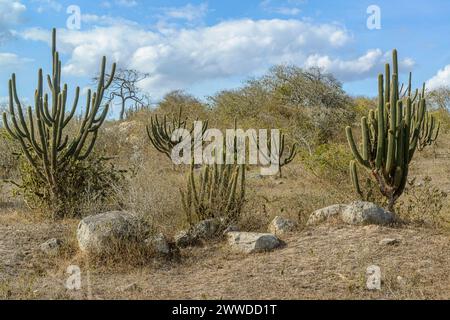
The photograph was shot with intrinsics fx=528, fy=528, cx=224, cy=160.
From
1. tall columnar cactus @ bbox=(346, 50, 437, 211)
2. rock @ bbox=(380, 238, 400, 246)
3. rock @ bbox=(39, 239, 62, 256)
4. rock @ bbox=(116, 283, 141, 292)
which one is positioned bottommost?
rock @ bbox=(116, 283, 141, 292)

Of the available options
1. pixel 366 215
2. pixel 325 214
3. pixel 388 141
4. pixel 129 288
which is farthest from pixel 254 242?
pixel 388 141

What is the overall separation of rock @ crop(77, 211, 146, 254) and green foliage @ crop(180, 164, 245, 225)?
1023 mm

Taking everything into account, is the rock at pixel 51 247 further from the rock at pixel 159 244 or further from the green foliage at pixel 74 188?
the green foliage at pixel 74 188

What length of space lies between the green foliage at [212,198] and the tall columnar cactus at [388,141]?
1.70 metres

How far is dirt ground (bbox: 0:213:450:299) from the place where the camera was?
16.8ft

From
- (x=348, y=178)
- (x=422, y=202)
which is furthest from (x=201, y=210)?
(x=348, y=178)

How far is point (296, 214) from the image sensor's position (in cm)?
779

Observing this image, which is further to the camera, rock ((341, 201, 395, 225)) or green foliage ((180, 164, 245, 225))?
green foliage ((180, 164, 245, 225))

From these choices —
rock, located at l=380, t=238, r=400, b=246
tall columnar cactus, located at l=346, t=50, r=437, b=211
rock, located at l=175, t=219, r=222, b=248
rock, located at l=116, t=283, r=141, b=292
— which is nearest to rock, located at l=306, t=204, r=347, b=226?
tall columnar cactus, located at l=346, t=50, r=437, b=211

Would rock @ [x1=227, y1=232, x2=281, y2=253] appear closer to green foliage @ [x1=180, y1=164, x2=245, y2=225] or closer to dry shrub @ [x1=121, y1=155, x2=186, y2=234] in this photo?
green foliage @ [x1=180, y1=164, x2=245, y2=225]

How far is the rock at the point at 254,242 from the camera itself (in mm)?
6371

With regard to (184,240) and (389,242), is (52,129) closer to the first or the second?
(184,240)
